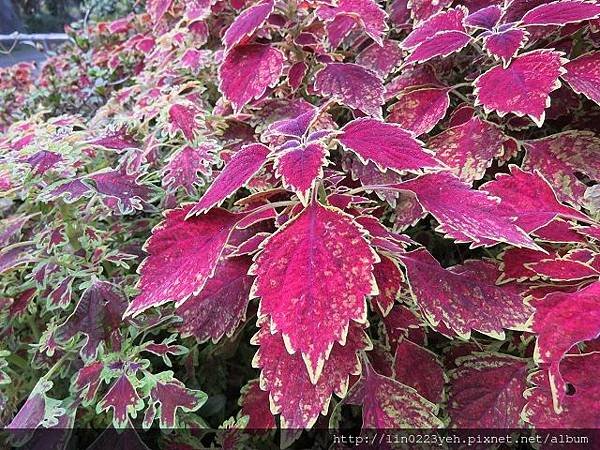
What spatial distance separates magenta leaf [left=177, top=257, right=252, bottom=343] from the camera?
0.62 meters

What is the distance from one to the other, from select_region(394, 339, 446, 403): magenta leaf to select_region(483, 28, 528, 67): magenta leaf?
0.38 m

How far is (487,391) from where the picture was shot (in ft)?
1.93

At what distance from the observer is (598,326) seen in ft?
1.48

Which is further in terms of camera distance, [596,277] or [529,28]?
[529,28]

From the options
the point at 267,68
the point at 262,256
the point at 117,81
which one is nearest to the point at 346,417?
the point at 262,256

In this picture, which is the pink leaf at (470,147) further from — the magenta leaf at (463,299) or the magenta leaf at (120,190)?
the magenta leaf at (120,190)

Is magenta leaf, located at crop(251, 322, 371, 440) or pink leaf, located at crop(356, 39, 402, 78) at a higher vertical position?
pink leaf, located at crop(356, 39, 402, 78)

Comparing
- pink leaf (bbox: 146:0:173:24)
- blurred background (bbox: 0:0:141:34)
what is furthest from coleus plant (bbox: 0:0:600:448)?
blurred background (bbox: 0:0:141:34)

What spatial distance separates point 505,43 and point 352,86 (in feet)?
0.71

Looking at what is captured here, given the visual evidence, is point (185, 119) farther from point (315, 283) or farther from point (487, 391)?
point (487, 391)

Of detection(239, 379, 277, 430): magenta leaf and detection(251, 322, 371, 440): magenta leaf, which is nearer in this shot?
detection(251, 322, 371, 440): magenta leaf

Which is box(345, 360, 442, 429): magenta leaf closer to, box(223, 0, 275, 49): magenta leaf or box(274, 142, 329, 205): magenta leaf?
box(274, 142, 329, 205): magenta leaf

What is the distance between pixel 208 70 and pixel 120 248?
524 mm

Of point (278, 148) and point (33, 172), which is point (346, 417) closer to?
point (278, 148)
